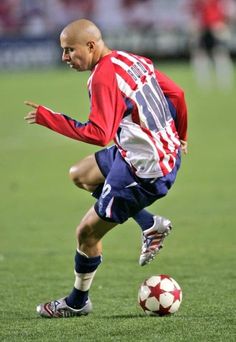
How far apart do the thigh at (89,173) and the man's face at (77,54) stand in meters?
0.92

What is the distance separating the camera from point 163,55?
30672 mm

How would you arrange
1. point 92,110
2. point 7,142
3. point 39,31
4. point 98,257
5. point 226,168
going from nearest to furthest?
point 92,110, point 98,257, point 226,168, point 7,142, point 39,31

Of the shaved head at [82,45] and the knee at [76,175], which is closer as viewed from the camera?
the shaved head at [82,45]

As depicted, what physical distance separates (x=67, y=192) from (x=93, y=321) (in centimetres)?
657

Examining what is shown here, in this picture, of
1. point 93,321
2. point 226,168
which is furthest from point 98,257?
point 226,168

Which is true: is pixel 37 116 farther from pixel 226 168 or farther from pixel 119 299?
pixel 226 168

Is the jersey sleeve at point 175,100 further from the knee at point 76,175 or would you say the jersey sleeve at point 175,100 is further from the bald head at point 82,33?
the knee at point 76,175

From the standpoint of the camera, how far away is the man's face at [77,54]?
632 cm

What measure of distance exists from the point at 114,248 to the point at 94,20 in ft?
68.2

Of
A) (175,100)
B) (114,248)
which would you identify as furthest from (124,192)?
(114,248)

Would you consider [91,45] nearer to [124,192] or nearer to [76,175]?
[124,192]

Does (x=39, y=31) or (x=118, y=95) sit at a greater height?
(x=118, y=95)

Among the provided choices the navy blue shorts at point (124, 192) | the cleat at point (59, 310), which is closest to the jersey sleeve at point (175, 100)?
the navy blue shorts at point (124, 192)

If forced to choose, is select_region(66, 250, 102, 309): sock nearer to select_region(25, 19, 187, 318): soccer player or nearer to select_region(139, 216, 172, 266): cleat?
select_region(25, 19, 187, 318): soccer player
